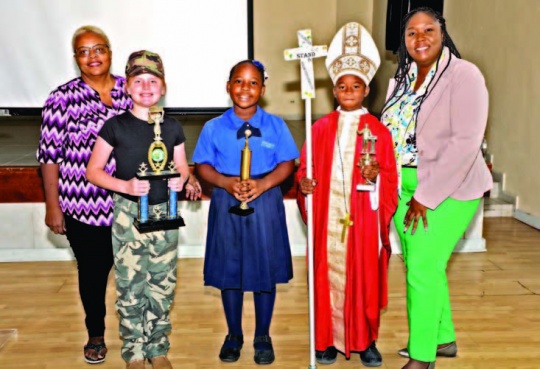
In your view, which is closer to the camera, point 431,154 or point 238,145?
point 431,154

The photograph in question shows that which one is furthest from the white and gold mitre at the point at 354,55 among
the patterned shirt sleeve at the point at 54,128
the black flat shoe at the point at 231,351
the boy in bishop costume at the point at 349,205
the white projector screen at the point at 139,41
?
the white projector screen at the point at 139,41

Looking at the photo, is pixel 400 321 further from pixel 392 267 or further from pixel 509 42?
pixel 509 42

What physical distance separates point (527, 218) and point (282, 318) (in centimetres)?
290

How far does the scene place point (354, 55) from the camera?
2.69m

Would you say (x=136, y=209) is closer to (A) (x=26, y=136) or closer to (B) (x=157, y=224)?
(B) (x=157, y=224)

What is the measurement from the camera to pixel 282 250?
116 inches

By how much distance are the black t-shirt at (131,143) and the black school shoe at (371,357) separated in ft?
3.89

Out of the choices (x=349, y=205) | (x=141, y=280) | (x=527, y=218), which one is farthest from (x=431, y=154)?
(x=527, y=218)

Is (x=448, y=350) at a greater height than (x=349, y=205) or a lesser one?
lesser

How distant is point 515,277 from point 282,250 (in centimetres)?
203

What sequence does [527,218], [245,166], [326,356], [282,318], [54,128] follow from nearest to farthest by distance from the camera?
[245,166]
[54,128]
[326,356]
[282,318]
[527,218]

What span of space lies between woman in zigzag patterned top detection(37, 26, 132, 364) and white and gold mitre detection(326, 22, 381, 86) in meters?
0.91

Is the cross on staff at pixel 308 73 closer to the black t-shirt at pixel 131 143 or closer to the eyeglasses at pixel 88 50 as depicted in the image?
the black t-shirt at pixel 131 143

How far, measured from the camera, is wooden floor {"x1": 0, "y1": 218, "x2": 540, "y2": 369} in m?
3.12
